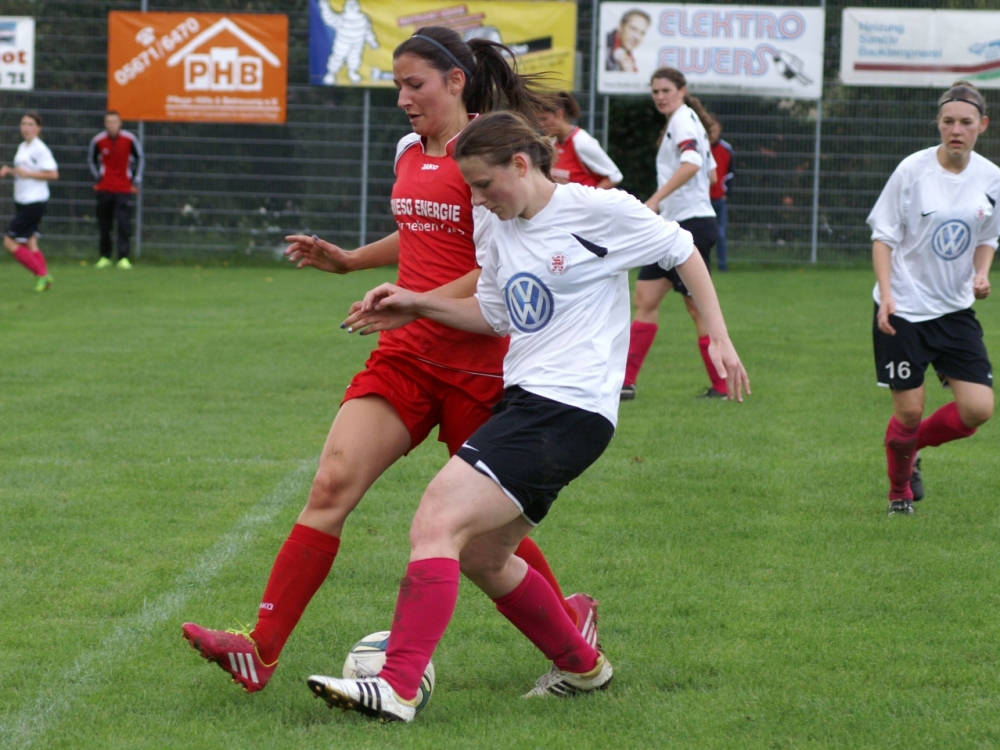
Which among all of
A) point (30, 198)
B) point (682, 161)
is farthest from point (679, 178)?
point (30, 198)

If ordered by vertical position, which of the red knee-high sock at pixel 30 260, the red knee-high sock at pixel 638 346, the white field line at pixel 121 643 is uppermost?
the red knee-high sock at pixel 30 260

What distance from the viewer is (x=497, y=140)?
354 cm

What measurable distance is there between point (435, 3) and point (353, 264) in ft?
55.1

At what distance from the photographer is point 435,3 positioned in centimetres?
2038

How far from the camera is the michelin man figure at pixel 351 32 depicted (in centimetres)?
2039

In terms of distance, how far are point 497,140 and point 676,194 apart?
6.69 metres

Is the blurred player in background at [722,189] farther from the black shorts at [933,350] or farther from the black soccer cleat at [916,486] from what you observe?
the black shorts at [933,350]

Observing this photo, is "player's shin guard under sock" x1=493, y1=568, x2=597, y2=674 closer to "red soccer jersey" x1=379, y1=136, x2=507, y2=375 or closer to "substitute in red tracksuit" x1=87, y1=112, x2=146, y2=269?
"red soccer jersey" x1=379, y1=136, x2=507, y2=375

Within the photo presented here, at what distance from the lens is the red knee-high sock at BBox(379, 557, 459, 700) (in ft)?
11.5

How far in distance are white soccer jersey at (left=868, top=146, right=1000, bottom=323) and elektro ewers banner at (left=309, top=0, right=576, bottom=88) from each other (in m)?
14.6

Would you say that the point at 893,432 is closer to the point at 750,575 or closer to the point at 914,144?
the point at 750,575

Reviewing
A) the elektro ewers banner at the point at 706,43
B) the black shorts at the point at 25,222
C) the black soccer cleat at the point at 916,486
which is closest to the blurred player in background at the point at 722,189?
the elektro ewers banner at the point at 706,43

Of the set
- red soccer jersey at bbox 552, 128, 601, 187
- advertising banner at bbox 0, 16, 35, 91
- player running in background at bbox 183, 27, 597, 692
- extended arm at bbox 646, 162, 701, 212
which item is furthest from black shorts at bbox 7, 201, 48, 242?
player running in background at bbox 183, 27, 597, 692

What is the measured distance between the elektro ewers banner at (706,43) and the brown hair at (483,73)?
16.5 m
